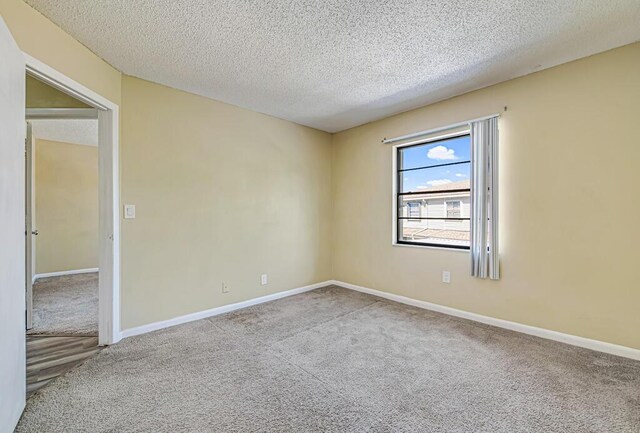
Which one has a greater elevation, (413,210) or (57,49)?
(57,49)

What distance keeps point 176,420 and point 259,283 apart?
2.23m

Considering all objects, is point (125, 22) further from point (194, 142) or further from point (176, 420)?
point (176, 420)

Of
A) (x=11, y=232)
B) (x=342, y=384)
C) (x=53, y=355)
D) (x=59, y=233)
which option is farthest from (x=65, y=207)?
(x=342, y=384)

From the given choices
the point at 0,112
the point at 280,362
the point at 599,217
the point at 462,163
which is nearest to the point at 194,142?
the point at 0,112

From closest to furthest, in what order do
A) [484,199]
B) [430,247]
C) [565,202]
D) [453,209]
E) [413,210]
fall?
[565,202], [484,199], [453,209], [430,247], [413,210]

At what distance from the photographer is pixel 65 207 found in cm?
565

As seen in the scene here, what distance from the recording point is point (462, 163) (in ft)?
11.2

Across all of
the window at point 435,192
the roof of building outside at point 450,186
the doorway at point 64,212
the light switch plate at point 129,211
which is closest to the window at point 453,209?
the window at point 435,192

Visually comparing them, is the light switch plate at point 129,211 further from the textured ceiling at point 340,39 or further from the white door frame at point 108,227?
the textured ceiling at point 340,39

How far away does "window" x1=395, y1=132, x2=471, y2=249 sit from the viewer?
134 inches

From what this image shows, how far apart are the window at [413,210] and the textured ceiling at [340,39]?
1407mm

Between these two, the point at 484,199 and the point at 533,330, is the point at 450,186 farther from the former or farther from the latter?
the point at 533,330

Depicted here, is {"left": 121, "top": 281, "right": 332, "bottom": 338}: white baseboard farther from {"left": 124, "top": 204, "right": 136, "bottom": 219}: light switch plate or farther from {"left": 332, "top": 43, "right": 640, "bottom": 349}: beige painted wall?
{"left": 332, "top": 43, "right": 640, "bottom": 349}: beige painted wall

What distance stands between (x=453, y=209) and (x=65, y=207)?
6997mm
